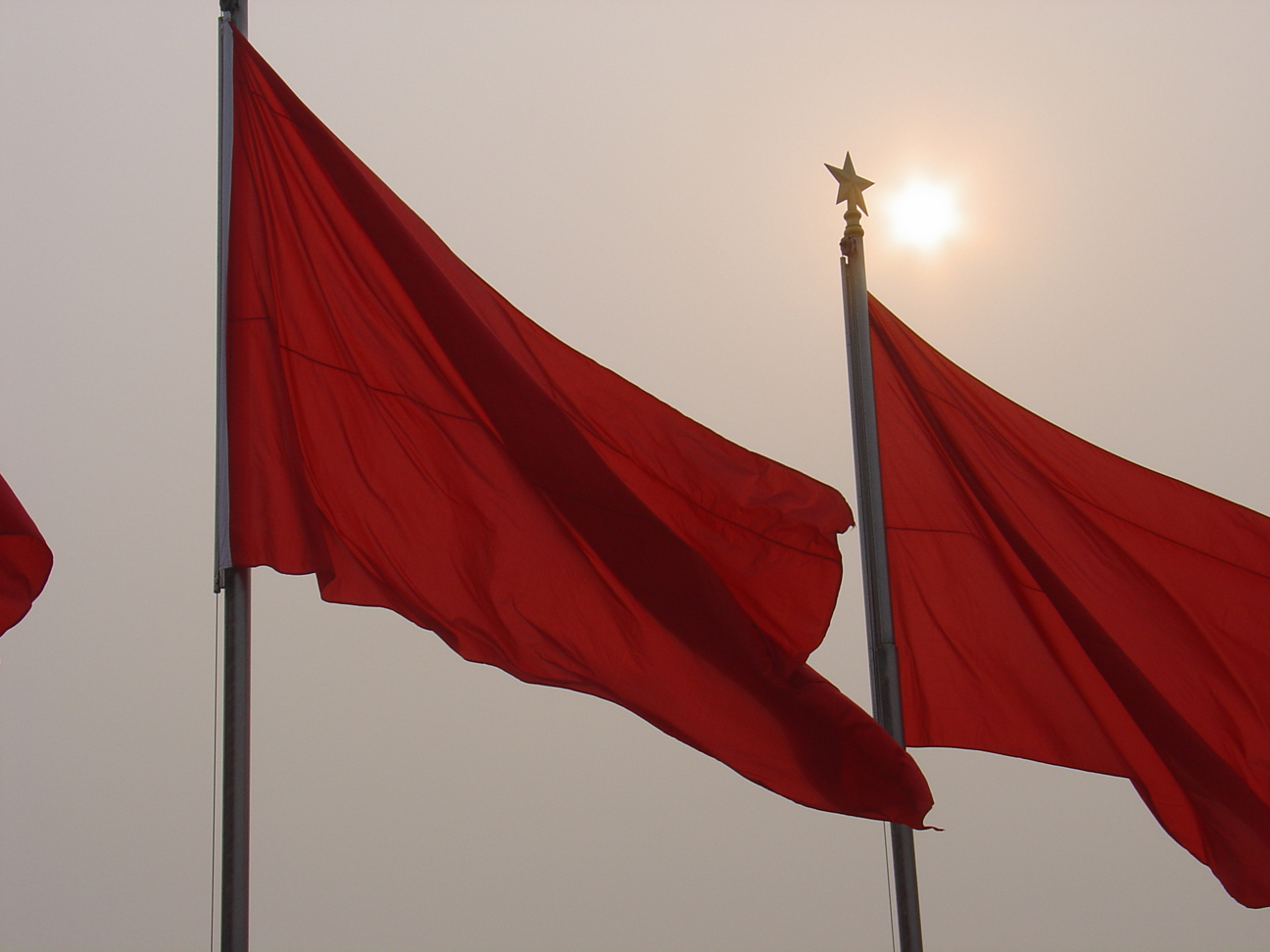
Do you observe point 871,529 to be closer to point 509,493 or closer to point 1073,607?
point 1073,607

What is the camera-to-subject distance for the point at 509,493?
887 cm

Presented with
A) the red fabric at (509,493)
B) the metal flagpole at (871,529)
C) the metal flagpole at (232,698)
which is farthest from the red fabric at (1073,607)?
the metal flagpole at (232,698)

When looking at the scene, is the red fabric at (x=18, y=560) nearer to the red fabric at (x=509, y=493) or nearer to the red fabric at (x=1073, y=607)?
the red fabric at (x=509, y=493)

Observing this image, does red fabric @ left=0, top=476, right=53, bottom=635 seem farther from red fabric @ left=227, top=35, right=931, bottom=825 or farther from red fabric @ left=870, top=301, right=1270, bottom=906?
red fabric @ left=870, top=301, right=1270, bottom=906

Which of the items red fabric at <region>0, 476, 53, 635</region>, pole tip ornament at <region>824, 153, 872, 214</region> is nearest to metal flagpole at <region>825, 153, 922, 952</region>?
pole tip ornament at <region>824, 153, 872, 214</region>

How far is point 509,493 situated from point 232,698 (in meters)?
2.32

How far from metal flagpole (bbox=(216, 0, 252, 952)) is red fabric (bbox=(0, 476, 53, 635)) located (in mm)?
1002

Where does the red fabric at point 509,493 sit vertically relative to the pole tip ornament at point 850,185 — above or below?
below

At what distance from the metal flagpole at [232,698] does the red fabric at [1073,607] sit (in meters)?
4.99

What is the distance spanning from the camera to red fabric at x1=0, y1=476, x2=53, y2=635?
7699 mm

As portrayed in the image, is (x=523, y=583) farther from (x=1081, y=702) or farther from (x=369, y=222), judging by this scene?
(x=1081, y=702)

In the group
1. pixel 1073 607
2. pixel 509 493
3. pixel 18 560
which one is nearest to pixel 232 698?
pixel 18 560

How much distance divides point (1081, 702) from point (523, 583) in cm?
421

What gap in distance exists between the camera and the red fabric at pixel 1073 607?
1022 centimetres
